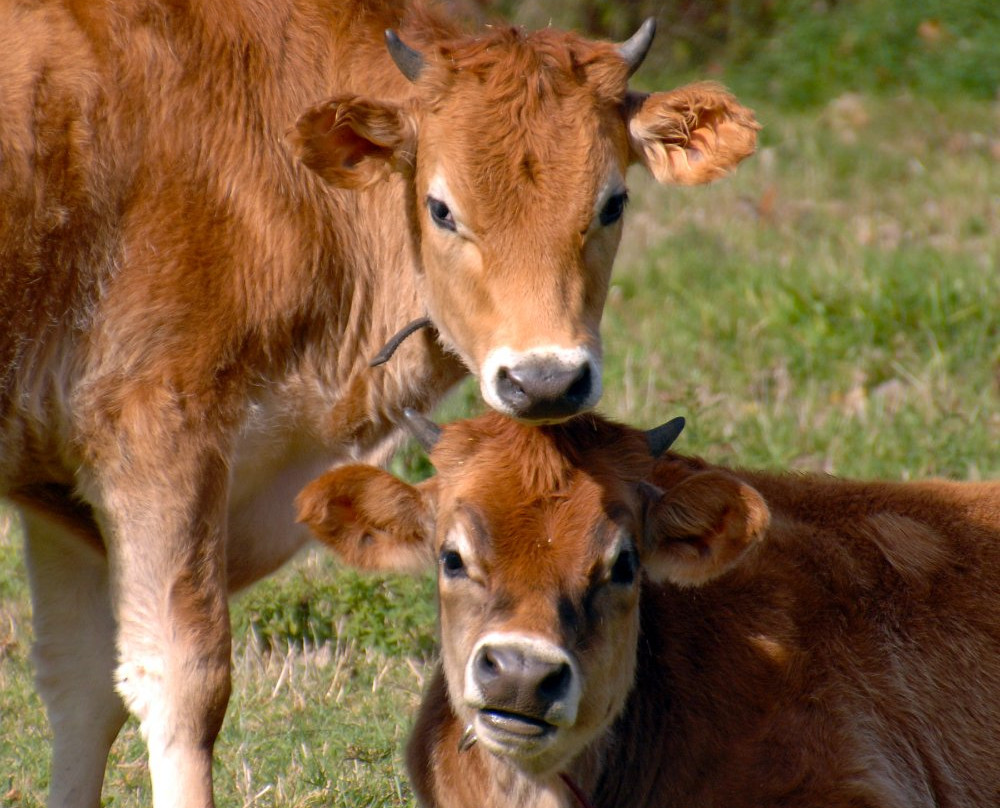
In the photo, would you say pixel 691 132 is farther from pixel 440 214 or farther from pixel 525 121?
pixel 440 214

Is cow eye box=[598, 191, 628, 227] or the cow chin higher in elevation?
cow eye box=[598, 191, 628, 227]

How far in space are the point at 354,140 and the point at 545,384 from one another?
115 cm

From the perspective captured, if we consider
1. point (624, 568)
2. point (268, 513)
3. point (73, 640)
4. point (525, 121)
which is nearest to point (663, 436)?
point (624, 568)

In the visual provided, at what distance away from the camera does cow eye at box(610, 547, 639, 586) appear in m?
4.44

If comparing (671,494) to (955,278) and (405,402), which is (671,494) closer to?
(405,402)

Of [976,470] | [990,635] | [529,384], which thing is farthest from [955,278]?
[529,384]

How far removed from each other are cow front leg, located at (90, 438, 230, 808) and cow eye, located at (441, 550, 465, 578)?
770mm

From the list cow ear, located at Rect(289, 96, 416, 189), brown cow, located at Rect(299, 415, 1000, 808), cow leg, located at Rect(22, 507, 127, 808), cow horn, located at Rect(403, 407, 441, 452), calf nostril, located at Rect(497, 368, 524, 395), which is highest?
cow ear, located at Rect(289, 96, 416, 189)

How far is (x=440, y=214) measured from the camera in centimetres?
486

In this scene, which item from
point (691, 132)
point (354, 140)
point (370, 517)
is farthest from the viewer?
point (691, 132)

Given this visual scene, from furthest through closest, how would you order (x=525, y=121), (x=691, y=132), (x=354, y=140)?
1. (x=691, y=132)
2. (x=354, y=140)
3. (x=525, y=121)

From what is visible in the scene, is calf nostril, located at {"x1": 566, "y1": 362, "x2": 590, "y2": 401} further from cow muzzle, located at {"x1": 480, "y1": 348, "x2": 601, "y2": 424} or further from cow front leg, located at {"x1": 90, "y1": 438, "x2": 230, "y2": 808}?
cow front leg, located at {"x1": 90, "y1": 438, "x2": 230, "y2": 808}

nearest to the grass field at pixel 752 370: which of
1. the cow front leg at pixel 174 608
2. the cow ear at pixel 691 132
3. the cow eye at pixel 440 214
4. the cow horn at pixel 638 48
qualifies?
the cow front leg at pixel 174 608

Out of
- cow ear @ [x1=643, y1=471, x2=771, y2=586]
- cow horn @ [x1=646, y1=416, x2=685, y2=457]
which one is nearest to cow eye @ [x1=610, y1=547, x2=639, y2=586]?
cow ear @ [x1=643, y1=471, x2=771, y2=586]
